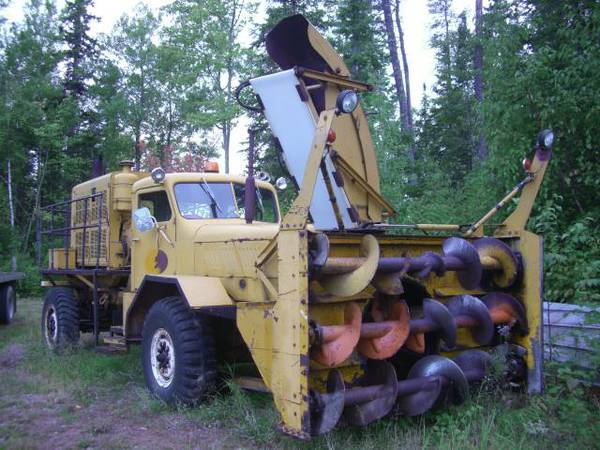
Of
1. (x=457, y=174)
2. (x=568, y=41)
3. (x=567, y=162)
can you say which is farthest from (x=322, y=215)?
(x=457, y=174)

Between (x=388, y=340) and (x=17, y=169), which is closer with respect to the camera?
(x=388, y=340)

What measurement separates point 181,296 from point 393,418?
7.29 ft

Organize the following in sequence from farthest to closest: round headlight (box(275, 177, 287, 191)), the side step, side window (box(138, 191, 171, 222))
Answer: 1. round headlight (box(275, 177, 287, 191))
2. the side step
3. side window (box(138, 191, 171, 222))

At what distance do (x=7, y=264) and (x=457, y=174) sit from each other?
730 inches

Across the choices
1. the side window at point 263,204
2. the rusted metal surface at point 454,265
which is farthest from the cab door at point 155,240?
the rusted metal surface at point 454,265

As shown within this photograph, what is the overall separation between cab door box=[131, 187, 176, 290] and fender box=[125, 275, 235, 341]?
35 cm

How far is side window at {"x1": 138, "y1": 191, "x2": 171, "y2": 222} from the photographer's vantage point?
6.86 meters

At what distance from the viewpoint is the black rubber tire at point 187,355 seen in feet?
17.5

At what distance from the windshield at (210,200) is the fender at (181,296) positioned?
2.93 feet

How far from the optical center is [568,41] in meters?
8.27

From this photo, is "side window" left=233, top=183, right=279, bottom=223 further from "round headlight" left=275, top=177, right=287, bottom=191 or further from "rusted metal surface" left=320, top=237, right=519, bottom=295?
"rusted metal surface" left=320, top=237, right=519, bottom=295

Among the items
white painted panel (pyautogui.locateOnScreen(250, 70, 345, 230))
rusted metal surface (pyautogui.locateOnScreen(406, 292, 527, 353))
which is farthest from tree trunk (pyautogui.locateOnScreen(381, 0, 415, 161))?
rusted metal surface (pyautogui.locateOnScreen(406, 292, 527, 353))

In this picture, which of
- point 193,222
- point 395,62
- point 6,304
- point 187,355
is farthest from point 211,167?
point 395,62

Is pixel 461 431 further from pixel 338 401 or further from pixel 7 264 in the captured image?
pixel 7 264
